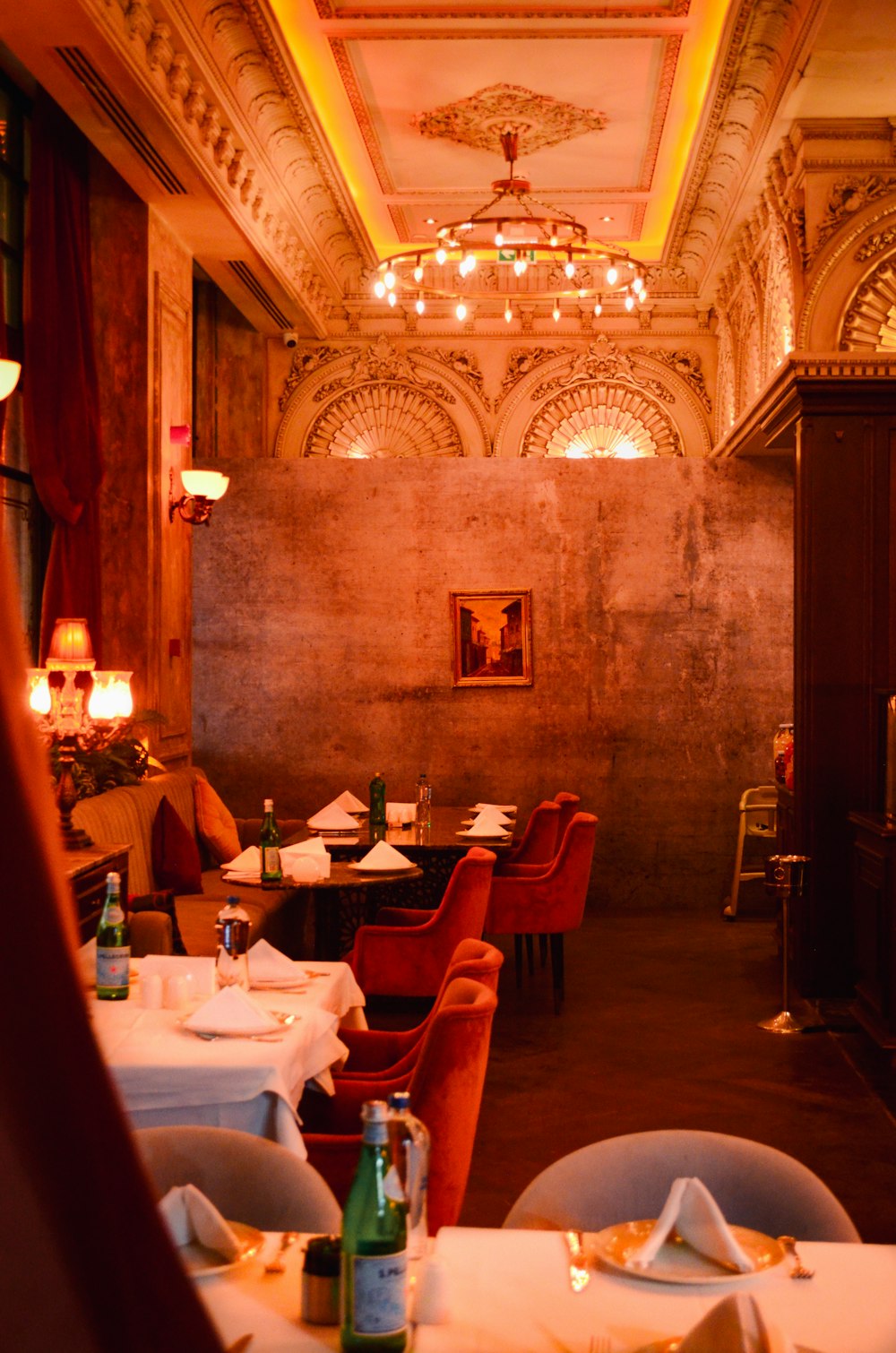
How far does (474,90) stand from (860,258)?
7.66ft

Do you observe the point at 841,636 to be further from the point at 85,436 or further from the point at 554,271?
the point at 554,271

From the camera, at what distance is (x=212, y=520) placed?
370 inches

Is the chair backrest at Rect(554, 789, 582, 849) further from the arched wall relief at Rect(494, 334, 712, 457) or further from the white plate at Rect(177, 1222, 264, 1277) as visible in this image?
the white plate at Rect(177, 1222, 264, 1277)

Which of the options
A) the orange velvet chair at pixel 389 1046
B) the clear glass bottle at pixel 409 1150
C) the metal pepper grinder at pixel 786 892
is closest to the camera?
the clear glass bottle at pixel 409 1150

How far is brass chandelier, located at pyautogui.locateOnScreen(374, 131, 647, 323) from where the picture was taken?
7.80 meters

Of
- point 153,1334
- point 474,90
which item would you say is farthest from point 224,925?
point 474,90

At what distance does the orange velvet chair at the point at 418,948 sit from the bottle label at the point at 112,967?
1.86 metres

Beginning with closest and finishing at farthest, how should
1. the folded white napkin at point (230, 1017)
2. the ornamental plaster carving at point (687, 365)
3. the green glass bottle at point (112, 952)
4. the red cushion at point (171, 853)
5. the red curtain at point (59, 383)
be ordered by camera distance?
the folded white napkin at point (230, 1017)
the green glass bottle at point (112, 952)
the red cushion at point (171, 853)
the red curtain at point (59, 383)
the ornamental plaster carving at point (687, 365)

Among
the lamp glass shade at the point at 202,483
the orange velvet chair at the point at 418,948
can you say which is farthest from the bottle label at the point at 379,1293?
the lamp glass shade at the point at 202,483

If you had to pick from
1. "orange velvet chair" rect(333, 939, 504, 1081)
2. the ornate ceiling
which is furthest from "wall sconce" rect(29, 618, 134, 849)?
the ornate ceiling

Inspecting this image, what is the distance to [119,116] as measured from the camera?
6.03 m

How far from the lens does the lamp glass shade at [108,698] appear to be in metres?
5.58

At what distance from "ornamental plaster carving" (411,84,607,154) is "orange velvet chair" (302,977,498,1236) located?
5.91 meters

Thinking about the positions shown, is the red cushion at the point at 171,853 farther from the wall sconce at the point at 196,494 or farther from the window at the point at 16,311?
the wall sconce at the point at 196,494
